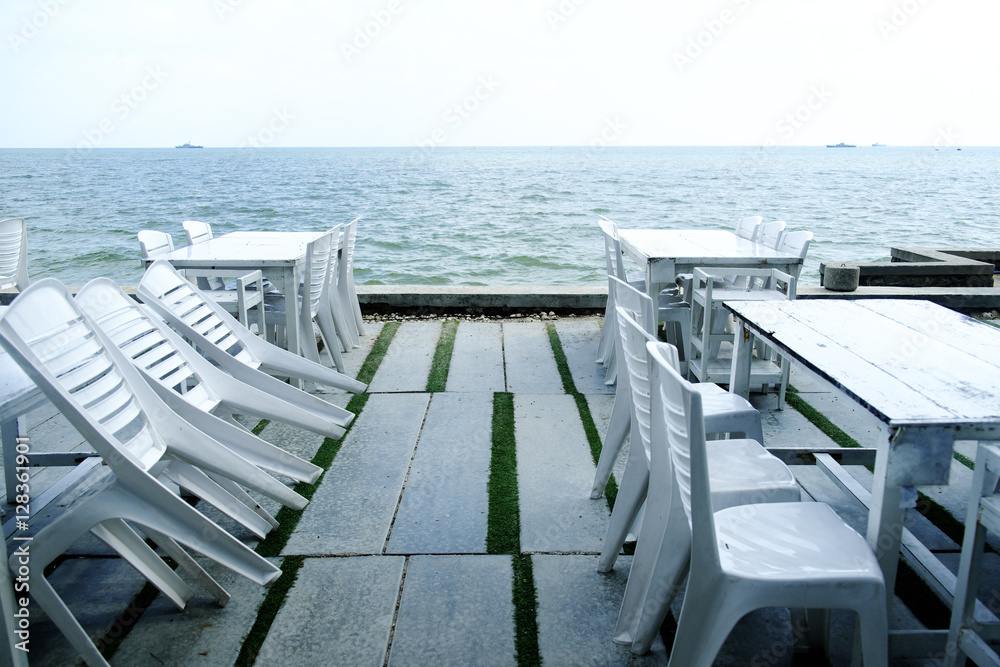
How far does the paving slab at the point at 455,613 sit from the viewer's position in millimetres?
2018

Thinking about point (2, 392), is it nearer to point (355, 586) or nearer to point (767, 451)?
point (355, 586)

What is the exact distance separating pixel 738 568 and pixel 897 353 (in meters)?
0.96

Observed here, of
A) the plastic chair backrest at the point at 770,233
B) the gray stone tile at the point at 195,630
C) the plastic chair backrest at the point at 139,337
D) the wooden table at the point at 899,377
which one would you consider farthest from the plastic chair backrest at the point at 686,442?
the plastic chair backrest at the point at 770,233

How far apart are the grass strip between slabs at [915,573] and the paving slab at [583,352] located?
1.23m

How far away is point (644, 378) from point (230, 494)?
5.22ft

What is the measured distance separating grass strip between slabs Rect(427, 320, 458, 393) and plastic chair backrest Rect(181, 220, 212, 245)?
6.38 ft

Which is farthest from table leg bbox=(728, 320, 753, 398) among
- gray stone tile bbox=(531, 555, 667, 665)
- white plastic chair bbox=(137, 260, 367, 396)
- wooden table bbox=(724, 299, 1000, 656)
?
white plastic chair bbox=(137, 260, 367, 396)

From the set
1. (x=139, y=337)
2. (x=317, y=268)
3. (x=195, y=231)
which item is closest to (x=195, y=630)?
(x=139, y=337)

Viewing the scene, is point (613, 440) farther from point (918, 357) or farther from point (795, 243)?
point (795, 243)

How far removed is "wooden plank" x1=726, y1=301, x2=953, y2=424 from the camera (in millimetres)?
1632

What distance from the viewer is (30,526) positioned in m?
2.12

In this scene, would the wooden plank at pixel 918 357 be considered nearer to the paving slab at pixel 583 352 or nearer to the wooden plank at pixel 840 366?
the wooden plank at pixel 840 366

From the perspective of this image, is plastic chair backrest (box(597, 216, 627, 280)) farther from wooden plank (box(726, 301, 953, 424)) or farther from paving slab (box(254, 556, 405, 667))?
paving slab (box(254, 556, 405, 667))
